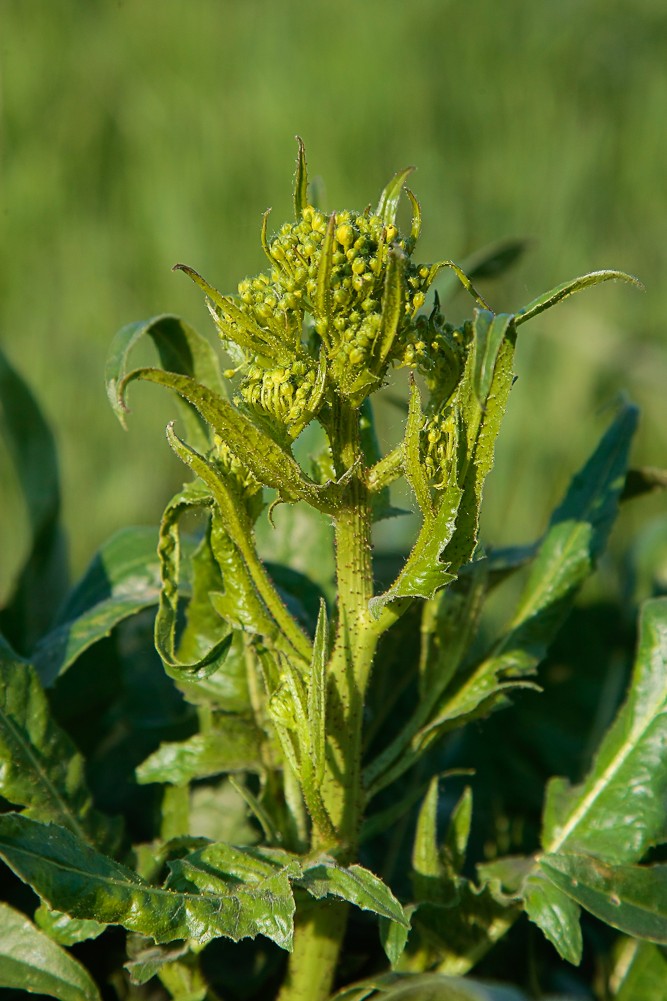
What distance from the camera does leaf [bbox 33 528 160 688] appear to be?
Result: 4.12 feet

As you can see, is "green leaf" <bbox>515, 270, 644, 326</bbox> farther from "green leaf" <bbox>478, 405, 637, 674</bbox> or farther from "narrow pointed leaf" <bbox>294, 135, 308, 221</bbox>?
"green leaf" <bbox>478, 405, 637, 674</bbox>

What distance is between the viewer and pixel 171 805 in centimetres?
127

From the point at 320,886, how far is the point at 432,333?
489mm

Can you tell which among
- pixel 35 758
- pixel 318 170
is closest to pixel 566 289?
pixel 35 758

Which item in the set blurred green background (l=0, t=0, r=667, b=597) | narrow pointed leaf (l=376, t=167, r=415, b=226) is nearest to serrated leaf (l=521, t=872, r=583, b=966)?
narrow pointed leaf (l=376, t=167, r=415, b=226)

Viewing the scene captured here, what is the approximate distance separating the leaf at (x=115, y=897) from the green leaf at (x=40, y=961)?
0.19 metres

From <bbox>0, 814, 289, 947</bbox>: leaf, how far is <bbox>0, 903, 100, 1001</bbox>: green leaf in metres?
0.19

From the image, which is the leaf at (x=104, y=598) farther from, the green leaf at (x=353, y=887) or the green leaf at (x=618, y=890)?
the green leaf at (x=618, y=890)

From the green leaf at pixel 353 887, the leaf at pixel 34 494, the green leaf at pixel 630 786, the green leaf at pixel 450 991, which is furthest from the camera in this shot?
the leaf at pixel 34 494

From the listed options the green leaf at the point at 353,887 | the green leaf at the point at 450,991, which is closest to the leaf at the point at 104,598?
the green leaf at the point at 353,887

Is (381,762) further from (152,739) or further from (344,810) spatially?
(152,739)

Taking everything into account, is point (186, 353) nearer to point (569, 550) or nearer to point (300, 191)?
point (300, 191)

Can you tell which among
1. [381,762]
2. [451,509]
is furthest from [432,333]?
[381,762]

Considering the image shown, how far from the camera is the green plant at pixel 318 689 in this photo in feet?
3.10
